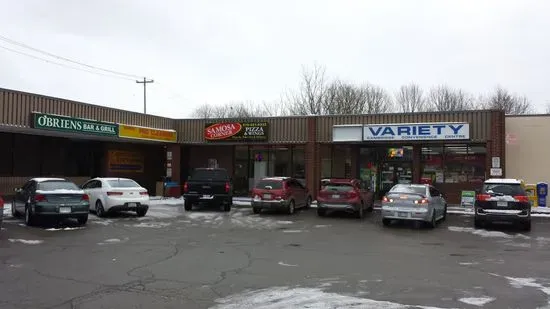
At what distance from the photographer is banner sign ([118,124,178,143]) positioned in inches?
1069

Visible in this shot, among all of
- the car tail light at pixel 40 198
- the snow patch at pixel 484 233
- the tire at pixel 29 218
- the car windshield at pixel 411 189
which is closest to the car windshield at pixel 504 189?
the snow patch at pixel 484 233

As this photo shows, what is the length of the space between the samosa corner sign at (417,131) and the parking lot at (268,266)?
8.34m

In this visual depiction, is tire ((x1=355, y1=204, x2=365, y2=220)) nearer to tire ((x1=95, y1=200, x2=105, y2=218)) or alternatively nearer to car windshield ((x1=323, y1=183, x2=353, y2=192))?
car windshield ((x1=323, y1=183, x2=353, y2=192))

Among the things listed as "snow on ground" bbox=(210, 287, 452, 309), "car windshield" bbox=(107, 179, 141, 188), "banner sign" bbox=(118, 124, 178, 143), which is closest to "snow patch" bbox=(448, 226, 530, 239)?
"snow on ground" bbox=(210, 287, 452, 309)

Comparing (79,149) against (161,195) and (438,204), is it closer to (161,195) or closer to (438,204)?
(161,195)

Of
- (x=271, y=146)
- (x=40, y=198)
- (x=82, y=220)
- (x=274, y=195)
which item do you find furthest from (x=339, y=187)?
(x=271, y=146)

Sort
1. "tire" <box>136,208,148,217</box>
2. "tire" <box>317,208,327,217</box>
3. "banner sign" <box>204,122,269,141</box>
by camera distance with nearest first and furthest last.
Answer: "tire" <box>136,208,148,217</box> < "tire" <box>317,208,327,217</box> < "banner sign" <box>204,122,269,141</box>

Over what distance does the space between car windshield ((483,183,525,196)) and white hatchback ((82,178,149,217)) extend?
12.5m

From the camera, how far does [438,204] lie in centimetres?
1903

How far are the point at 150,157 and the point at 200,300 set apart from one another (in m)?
27.4

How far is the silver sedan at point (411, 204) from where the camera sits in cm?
1724

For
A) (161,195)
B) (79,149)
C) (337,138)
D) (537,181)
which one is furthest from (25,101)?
(537,181)

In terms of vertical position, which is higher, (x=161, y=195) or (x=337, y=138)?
(x=337, y=138)

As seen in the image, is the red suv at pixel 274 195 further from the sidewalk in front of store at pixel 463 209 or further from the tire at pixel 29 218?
the tire at pixel 29 218
